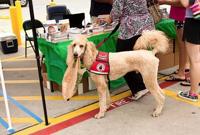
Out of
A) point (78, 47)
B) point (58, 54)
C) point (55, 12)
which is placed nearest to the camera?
point (78, 47)

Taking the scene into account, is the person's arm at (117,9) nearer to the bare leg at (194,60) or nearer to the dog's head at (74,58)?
the dog's head at (74,58)

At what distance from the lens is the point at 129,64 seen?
12.6 feet

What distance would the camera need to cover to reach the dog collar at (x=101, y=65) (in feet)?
12.4

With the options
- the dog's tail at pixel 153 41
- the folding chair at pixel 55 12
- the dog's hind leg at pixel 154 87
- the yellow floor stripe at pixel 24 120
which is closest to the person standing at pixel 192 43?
the dog's tail at pixel 153 41

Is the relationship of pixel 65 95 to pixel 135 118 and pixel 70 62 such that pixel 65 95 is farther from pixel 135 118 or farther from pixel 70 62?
pixel 135 118

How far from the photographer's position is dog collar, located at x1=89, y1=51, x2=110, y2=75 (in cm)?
378

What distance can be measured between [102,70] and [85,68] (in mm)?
239

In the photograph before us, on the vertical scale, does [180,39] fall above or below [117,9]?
below

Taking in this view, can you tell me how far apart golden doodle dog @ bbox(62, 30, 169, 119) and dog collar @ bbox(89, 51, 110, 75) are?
Answer: 4 centimetres

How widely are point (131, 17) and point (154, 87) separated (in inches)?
36.1

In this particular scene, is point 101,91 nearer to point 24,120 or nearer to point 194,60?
point 24,120

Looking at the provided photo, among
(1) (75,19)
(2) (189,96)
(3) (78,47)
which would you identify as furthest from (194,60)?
A: (1) (75,19)

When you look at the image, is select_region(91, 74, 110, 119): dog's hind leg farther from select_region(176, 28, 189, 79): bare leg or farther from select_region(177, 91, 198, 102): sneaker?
select_region(176, 28, 189, 79): bare leg

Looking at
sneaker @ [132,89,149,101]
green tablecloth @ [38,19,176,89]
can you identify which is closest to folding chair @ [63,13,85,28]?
green tablecloth @ [38,19,176,89]
